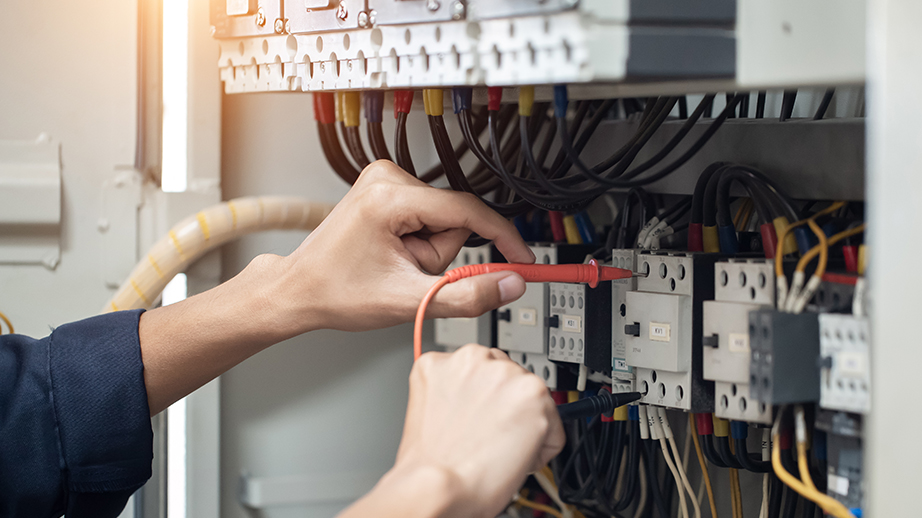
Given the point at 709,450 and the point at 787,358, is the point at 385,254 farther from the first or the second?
the point at 709,450

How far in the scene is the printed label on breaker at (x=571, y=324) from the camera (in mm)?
1067

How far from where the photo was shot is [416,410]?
662mm

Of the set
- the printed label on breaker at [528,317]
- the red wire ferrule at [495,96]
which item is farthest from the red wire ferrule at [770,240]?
the printed label on breaker at [528,317]

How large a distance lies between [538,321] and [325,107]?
46 centimetres

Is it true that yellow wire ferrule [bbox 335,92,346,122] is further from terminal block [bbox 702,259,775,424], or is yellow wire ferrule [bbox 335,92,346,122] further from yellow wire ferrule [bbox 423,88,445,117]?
terminal block [bbox 702,259,775,424]

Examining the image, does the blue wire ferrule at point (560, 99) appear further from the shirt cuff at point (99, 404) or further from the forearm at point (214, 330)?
the shirt cuff at point (99, 404)

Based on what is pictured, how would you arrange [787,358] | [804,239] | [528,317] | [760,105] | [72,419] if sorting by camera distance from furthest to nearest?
[528,317] < [760,105] < [72,419] < [804,239] < [787,358]

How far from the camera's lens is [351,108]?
40.7 inches

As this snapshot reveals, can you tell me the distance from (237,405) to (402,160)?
61cm

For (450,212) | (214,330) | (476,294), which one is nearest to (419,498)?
(476,294)

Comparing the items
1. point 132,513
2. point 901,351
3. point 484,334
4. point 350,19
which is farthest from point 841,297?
point 132,513

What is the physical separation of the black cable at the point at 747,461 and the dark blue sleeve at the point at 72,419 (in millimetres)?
737

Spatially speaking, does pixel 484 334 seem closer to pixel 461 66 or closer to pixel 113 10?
pixel 461 66

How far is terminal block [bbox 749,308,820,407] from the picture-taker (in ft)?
2.21
